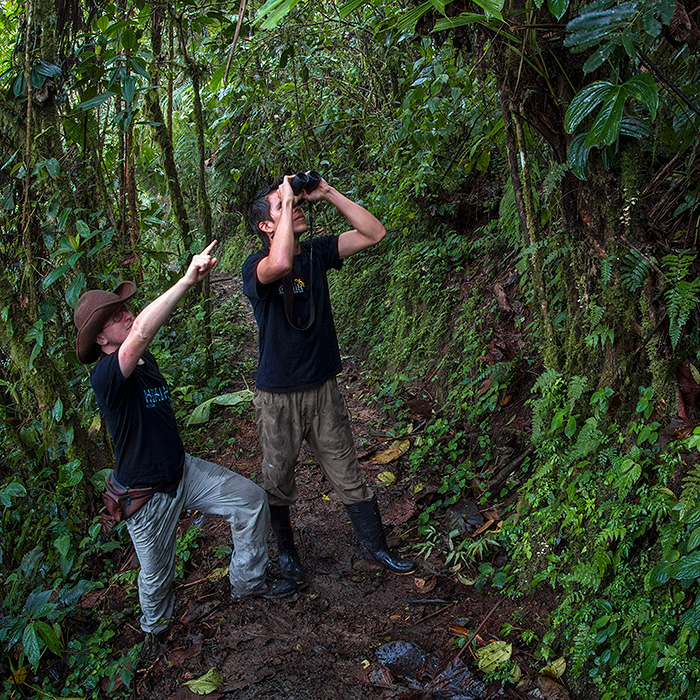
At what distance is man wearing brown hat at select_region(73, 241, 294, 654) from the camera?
2.96 m

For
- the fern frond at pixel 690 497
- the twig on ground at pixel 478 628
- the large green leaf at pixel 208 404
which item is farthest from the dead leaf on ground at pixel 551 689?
the large green leaf at pixel 208 404

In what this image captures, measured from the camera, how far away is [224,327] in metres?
8.53

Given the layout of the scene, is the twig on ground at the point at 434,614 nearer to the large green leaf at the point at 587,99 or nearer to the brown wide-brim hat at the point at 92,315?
the brown wide-brim hat at the point at 92,315

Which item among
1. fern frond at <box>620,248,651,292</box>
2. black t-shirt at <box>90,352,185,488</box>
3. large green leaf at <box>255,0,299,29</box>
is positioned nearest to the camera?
large green leaf at <box>255,0,299,29</box>

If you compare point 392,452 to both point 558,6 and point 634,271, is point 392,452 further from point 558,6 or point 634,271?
point 558,6

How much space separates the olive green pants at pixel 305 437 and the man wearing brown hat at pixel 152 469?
0.58 ft

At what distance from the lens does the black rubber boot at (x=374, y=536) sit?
12.1 feet

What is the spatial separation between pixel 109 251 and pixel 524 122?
11.1ft

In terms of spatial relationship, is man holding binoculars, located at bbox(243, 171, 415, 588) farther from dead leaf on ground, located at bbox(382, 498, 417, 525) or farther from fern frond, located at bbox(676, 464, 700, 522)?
fern frond, located at bbox(676, 464, 700, 522)

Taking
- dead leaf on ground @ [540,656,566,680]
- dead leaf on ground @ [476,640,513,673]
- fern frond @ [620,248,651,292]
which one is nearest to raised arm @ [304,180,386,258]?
fern frond @ [620,248,651,292]

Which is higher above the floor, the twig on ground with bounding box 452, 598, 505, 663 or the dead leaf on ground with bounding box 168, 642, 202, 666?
the twig on ground with bounding box 452, 598, 505, 663

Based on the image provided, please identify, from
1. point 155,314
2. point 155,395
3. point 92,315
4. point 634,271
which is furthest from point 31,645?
point 634,271

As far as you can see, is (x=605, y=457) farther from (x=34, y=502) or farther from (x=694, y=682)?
(x=34, y=502)

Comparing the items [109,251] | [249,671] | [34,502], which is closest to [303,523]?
[249,671]
